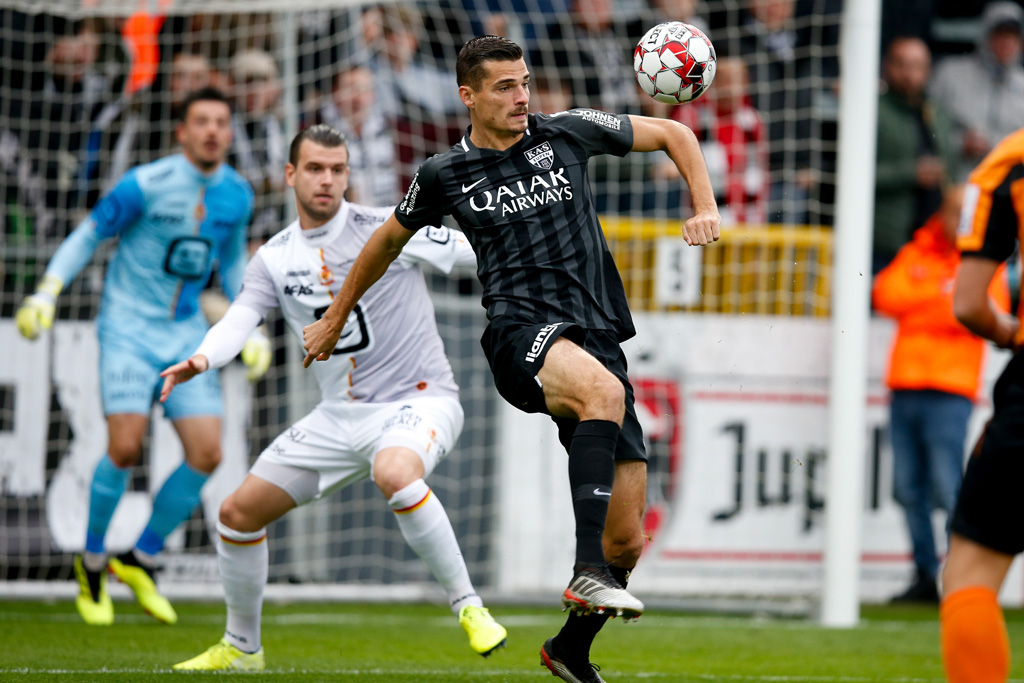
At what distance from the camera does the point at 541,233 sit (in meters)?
4.54

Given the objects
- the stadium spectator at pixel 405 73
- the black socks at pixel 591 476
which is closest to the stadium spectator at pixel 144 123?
the stadium spectator at pixel 405 73

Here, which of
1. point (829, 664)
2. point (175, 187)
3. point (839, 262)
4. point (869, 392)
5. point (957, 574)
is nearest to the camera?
point (957, 574)

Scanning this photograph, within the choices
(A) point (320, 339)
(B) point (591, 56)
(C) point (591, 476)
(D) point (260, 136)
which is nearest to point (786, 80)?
(B) point (591, 56)

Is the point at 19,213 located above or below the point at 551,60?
below

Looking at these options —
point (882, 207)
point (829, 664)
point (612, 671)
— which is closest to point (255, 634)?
point (612, 671)

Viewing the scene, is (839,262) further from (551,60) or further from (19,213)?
(19,213)

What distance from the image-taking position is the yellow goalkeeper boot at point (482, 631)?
478 cm

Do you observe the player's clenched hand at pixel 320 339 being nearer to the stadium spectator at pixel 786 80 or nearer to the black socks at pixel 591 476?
the black socks at pixel 591 476

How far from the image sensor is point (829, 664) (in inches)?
244

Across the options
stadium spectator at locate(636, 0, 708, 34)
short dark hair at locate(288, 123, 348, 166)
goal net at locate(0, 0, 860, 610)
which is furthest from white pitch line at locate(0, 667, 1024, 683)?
stadium spectator at locate(636, 0, 708, 34)

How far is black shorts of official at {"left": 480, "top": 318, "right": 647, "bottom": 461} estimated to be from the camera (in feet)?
14.0

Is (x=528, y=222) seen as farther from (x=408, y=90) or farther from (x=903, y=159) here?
(x=903, y=159)

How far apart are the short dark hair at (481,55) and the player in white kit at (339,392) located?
1132 millimetres

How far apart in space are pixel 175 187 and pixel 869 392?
502 centimetres
